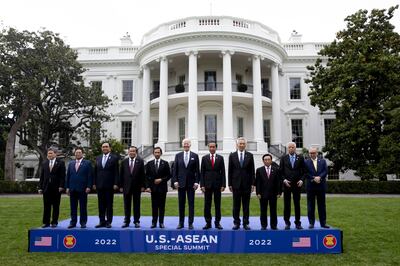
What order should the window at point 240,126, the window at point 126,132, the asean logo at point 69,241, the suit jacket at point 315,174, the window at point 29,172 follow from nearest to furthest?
the asean logo at point 69,241 → the suit jacket at point 315,174 → the window at point 240,126 → the window at point 126,132 → the window at point 29,172

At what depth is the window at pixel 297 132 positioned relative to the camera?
3120 centimetres

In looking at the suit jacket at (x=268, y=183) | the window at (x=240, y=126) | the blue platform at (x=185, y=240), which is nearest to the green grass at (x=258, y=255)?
the blue platform at (x=185, y=240)

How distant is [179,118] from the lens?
2927cm

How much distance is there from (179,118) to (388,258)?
2320 cm

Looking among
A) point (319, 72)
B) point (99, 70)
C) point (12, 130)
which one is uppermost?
point (99, 70)

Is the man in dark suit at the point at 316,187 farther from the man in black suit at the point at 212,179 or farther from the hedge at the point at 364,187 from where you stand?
the hedge at the point at 364,187

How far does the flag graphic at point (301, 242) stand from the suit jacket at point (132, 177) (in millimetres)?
3272

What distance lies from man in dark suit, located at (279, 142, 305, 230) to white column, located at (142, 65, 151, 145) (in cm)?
2113

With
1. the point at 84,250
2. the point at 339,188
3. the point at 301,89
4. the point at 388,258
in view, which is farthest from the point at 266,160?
the point at 301,89

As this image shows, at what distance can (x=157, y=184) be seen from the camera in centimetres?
793

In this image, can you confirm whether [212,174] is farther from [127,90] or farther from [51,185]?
[127,90]

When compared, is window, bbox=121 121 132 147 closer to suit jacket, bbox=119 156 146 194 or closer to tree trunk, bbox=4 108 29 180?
tree trunk, bbox=4 108 29 180

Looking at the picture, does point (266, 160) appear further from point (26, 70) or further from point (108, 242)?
point (26, 70)

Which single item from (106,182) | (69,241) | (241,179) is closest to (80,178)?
(106,182)
